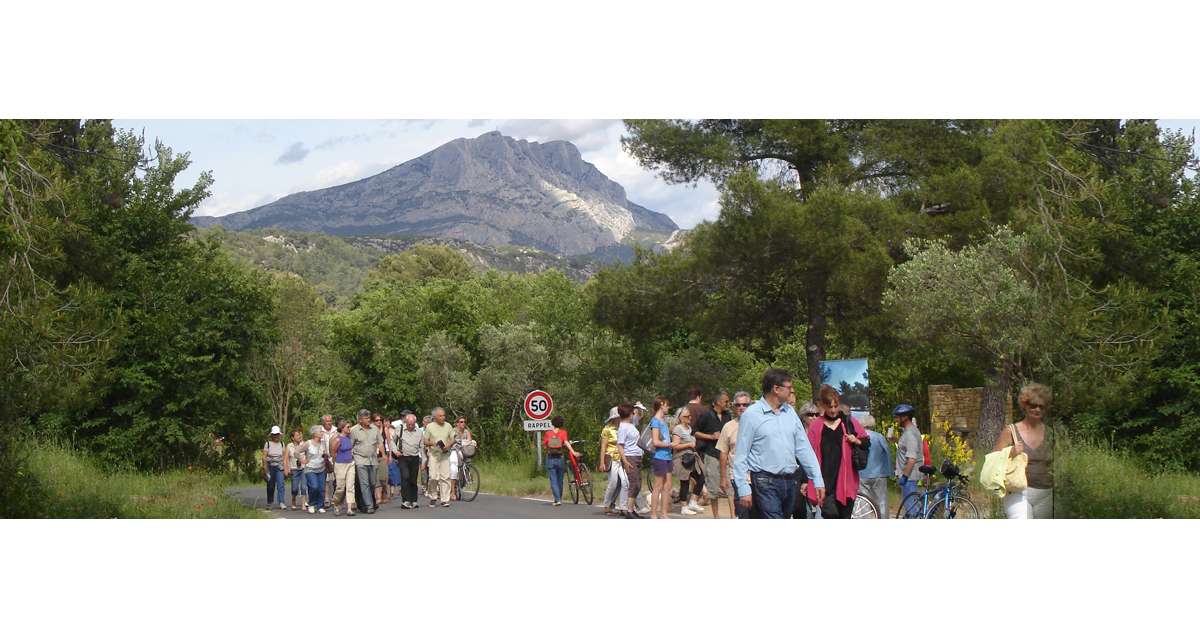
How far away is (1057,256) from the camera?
1505cm

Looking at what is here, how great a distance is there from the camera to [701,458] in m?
14.8

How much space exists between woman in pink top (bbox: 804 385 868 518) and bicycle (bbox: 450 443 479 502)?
21.6 ft

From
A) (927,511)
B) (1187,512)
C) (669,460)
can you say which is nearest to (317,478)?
(669,460)

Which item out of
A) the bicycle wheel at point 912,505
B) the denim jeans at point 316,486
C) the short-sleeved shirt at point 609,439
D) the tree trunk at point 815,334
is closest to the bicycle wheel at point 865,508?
the bicycle wheel at point 912,505

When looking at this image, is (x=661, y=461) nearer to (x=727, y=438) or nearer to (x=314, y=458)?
(x=727, y=438)

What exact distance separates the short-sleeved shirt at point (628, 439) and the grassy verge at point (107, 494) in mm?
4923

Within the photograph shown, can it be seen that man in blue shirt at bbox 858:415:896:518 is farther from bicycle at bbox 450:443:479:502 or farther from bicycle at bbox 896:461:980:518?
bicycle at bbox 450:443:479:502

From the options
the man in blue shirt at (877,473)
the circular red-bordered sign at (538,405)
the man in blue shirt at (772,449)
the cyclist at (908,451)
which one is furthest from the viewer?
the circular red-bordered sign at (538,405)

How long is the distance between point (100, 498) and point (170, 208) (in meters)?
6.36

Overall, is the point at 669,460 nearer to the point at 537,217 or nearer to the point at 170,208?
the point at 537,217

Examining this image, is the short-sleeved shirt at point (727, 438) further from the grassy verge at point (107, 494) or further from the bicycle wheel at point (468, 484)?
the grassy verge at point (107, 494)

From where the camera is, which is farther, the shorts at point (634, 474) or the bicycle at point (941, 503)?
the shorts at point (634, 474)

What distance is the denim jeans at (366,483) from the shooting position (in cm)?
1588

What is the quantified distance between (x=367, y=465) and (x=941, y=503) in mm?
7576
